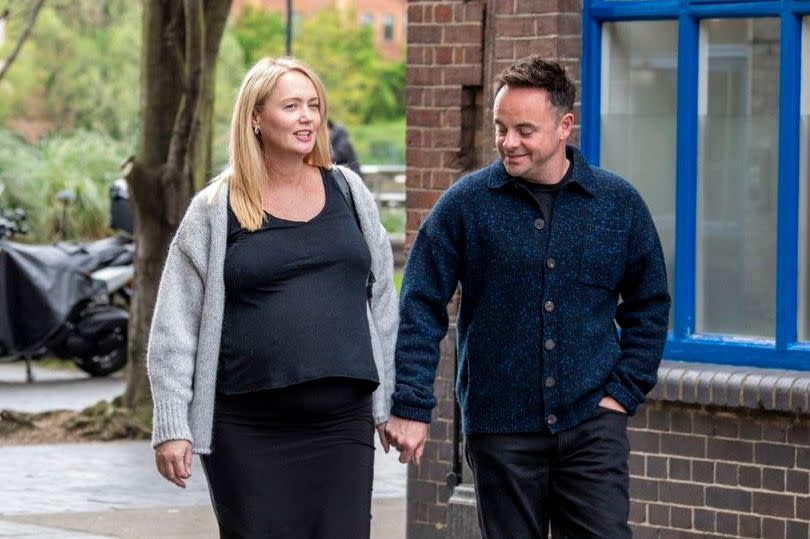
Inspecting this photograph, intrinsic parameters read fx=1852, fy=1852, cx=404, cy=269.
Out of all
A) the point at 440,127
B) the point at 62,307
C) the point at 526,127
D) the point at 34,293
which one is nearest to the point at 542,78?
the point at 526,127

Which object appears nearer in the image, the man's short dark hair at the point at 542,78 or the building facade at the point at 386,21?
the man's short dark hair at the point at 542,78

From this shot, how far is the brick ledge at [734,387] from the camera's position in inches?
274

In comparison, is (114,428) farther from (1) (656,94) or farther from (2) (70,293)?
(1) (656,94)

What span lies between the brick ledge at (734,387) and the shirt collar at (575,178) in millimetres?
2187

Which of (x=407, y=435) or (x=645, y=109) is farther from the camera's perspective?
(x=645, y=109)

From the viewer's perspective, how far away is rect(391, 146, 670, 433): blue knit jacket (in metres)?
4.99

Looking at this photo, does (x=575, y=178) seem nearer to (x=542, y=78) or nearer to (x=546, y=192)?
(x=546, y=192)

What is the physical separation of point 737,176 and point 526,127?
→ 2.71 meters

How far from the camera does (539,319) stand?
499cm

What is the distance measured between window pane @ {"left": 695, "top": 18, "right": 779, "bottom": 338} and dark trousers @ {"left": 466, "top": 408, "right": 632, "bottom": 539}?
2485mm

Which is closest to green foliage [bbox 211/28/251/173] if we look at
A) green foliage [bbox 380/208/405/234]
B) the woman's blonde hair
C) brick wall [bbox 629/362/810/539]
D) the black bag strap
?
green foliage [bbox 380/208/405/234]

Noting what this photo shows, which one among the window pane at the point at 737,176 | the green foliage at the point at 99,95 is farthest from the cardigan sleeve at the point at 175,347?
the green foliage at the point at 99,95

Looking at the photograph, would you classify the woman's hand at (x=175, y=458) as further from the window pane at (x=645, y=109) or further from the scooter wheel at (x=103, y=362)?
the scooter wheel at (x=103, y=362)

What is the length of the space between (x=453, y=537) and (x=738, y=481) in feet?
4.11
